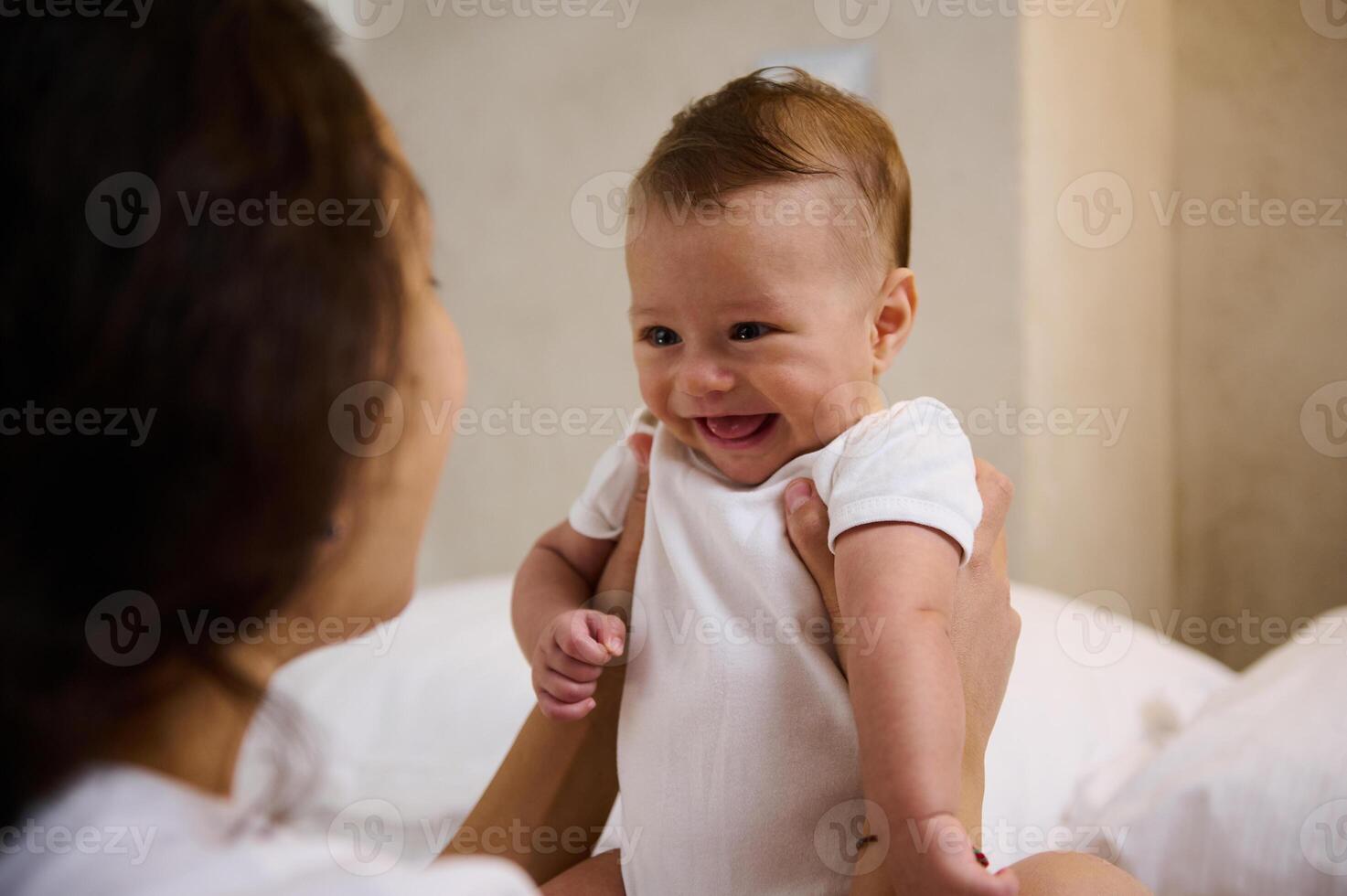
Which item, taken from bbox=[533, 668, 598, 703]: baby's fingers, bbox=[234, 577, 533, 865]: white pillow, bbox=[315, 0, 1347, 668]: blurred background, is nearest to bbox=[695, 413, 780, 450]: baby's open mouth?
bbox=[533, 668, 598, 703]: baby's fingers

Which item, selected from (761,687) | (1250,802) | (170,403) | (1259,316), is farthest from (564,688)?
(1259,316)

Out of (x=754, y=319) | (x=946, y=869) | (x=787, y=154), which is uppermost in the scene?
(x=787, y=154)

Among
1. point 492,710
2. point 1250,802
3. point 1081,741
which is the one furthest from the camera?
point 492,710

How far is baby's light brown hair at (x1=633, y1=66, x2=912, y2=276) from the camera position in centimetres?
98

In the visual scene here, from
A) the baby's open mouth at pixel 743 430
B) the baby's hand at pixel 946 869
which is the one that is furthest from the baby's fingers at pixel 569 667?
the baby's hand at pixel 946 869

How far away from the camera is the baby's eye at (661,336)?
3.33 ft

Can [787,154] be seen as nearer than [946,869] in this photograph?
No

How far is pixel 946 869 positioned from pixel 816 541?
301 millimetres

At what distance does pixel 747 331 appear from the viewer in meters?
0.98

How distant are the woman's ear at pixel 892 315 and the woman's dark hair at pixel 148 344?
0.58 m

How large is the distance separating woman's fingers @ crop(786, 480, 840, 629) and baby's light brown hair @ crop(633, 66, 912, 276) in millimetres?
251

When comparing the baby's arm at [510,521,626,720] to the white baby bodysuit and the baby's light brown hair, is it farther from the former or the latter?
the baby's light brown hair

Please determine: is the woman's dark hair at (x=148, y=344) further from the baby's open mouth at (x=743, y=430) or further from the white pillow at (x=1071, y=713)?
the white pillow at (x=1071, y=713)

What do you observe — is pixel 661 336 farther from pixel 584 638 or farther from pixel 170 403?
pixel 170 403
